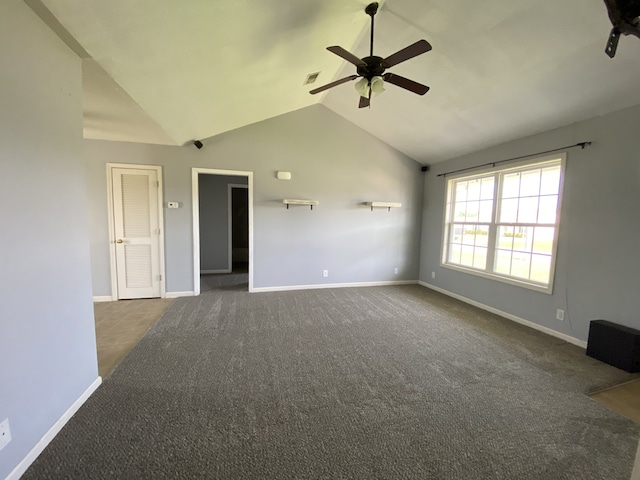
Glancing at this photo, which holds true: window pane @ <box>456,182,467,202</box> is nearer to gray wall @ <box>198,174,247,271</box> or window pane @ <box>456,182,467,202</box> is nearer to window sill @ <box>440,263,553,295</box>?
window sill @ <box>440,263,553,295</box>

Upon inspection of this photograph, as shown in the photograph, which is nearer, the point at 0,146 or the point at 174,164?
the point at 0,146

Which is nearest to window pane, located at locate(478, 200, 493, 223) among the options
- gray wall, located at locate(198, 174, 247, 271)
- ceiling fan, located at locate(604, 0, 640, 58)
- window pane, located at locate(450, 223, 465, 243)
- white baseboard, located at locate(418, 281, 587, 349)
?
window pane, located at locate(450, 223, 465, 243)

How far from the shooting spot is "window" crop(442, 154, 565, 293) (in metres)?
3.23

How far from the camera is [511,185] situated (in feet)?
12.1

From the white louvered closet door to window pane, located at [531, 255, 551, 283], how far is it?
17.7ft

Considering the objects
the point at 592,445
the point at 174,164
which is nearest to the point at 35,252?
the point at 174,164

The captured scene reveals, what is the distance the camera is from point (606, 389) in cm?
212

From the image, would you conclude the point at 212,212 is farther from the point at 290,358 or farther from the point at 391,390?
the point at 391,390

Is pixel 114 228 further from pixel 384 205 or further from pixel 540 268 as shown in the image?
pixel 540 268

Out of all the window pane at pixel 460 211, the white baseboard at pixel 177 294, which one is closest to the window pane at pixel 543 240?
the window pane at pixel 460 211

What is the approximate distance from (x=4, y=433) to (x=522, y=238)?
16.2 ft

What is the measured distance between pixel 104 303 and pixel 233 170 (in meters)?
2.81

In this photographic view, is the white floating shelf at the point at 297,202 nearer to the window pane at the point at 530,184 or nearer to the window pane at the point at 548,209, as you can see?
the window pane at the point at 530,184

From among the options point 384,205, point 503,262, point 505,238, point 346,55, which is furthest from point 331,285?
point 346,55
